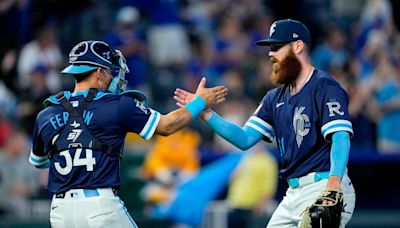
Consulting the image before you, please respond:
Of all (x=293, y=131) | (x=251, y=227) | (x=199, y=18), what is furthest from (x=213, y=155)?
(x=293, y=131)

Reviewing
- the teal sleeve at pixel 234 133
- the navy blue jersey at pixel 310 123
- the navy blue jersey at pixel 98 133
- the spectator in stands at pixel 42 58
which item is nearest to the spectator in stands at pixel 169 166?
the spectator in stands at pixel 42 58

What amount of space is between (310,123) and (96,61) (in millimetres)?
1635

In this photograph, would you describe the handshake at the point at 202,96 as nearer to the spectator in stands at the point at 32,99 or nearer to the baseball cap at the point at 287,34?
the baseball cap at the point at 287,34

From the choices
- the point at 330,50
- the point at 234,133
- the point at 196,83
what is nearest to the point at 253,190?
the point at 196,83

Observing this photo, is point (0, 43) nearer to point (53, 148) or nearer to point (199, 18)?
point (199, 18)

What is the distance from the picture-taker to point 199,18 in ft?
62.1

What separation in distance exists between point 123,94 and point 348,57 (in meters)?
9.48

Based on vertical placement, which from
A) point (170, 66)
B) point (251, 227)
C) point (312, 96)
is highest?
point (170, 66)

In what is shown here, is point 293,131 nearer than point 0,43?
Yes

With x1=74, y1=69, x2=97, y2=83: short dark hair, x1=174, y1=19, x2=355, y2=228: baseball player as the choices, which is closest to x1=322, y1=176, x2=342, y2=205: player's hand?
x1=174, y1=19, x2=355, y2=228: baseball player

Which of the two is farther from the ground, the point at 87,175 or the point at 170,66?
the point at 170,66

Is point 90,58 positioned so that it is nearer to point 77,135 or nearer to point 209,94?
point 77,135

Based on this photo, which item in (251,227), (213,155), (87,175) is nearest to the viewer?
(87,175)

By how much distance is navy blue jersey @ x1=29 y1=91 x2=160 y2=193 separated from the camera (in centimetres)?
818
